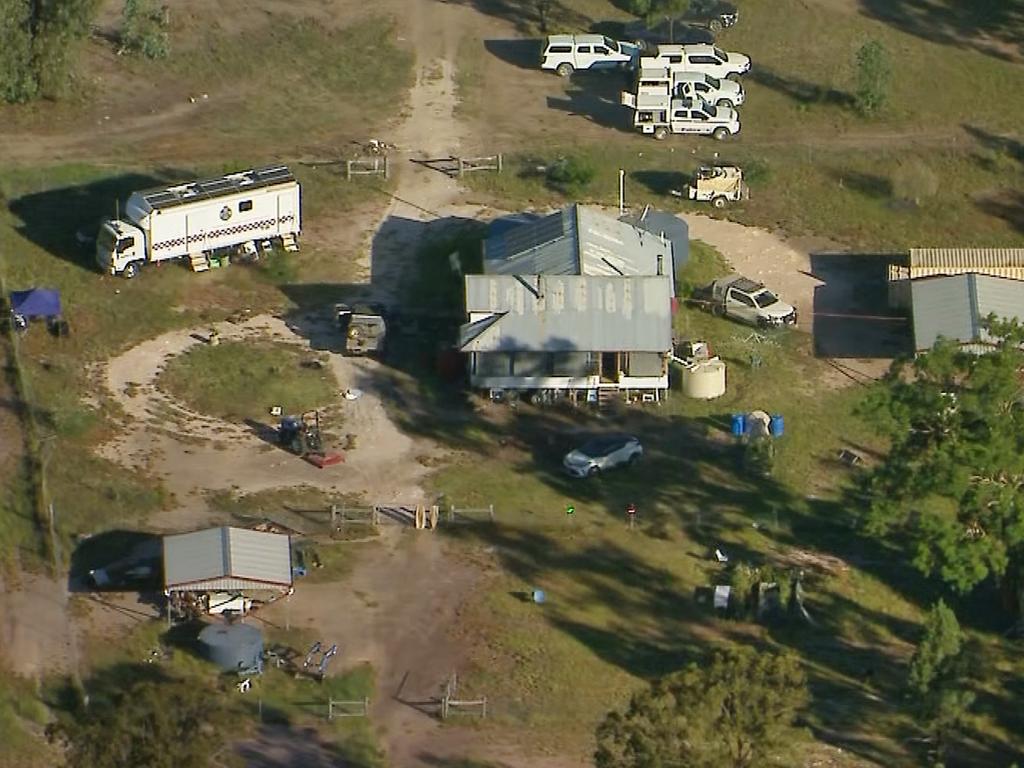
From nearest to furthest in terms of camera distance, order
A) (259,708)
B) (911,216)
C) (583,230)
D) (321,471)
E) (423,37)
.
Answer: (259,708) < (321,471) < (583,230) < (911,216) < (423,37)

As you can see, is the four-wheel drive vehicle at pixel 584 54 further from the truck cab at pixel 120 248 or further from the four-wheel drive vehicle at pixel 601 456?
the four-wheel drive vehicle at pixel 601 456

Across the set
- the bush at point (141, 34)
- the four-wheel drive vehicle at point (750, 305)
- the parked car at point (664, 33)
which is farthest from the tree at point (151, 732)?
the parked car at point (664, 33)

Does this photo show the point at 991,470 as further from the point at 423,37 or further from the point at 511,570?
the point at 423,37

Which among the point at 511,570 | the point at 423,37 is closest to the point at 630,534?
the point at 511,570

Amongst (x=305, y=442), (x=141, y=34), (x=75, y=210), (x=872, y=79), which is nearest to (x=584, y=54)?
(x=872, y=79)

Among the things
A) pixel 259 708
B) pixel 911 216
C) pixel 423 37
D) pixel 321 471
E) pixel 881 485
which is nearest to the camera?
pixel 259 708
